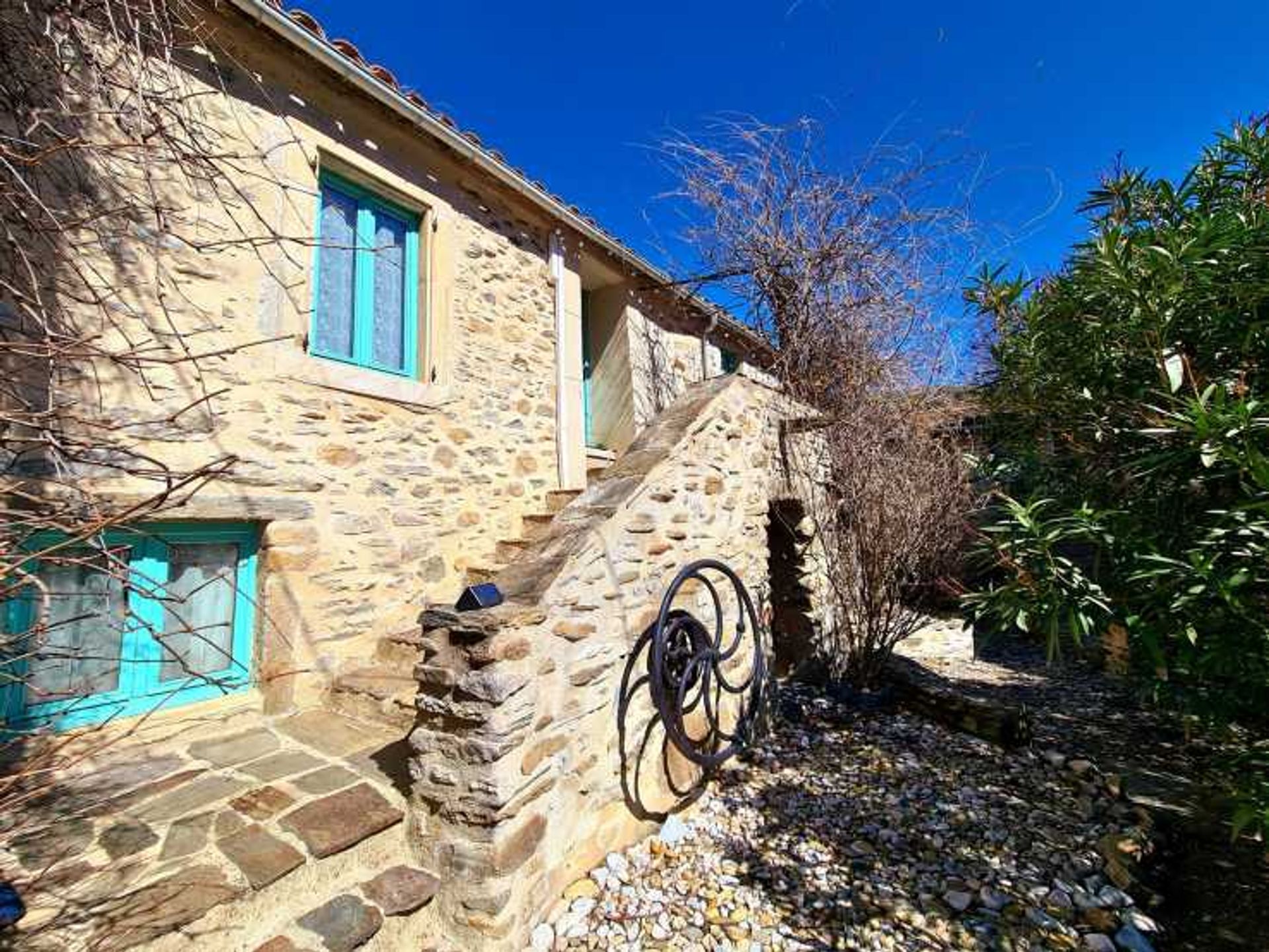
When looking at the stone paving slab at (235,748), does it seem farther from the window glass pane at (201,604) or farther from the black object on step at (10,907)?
the black object on step at (10,907)

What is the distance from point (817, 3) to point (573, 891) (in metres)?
5.67

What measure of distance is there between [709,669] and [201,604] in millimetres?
3010

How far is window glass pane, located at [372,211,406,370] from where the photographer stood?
423 cm

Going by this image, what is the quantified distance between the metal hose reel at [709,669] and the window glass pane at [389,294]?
9.09 feet

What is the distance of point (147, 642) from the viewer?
3092 millimetres

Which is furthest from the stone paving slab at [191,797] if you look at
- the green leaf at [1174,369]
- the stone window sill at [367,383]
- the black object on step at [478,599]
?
the green leaf at [1174,369]

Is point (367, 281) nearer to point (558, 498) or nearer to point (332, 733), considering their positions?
point (558, 498)

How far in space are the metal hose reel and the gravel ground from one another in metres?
0.32

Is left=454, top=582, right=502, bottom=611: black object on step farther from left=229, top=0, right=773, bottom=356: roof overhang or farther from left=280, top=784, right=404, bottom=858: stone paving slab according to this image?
left=229, top=0, right=773, bottom=356: roof overhang

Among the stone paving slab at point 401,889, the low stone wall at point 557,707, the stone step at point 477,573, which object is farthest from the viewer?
the stone step at point 477,573

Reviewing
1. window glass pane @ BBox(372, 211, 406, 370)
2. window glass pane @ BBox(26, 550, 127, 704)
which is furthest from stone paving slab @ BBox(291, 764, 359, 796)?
window glass pane @ BBox(372, 211, 406, 370)

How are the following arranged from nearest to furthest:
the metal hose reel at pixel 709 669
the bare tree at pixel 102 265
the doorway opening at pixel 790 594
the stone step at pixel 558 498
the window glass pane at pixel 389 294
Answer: the bare tree at pixel 102 265, the metal hose reel at pixel 709 669, the window glass pane at pixel 389 294, the stone step at pixel 558 498, the doorway opening at pixel 790 594

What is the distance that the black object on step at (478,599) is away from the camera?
2.38 m

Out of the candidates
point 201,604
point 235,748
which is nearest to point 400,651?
point 235,748
